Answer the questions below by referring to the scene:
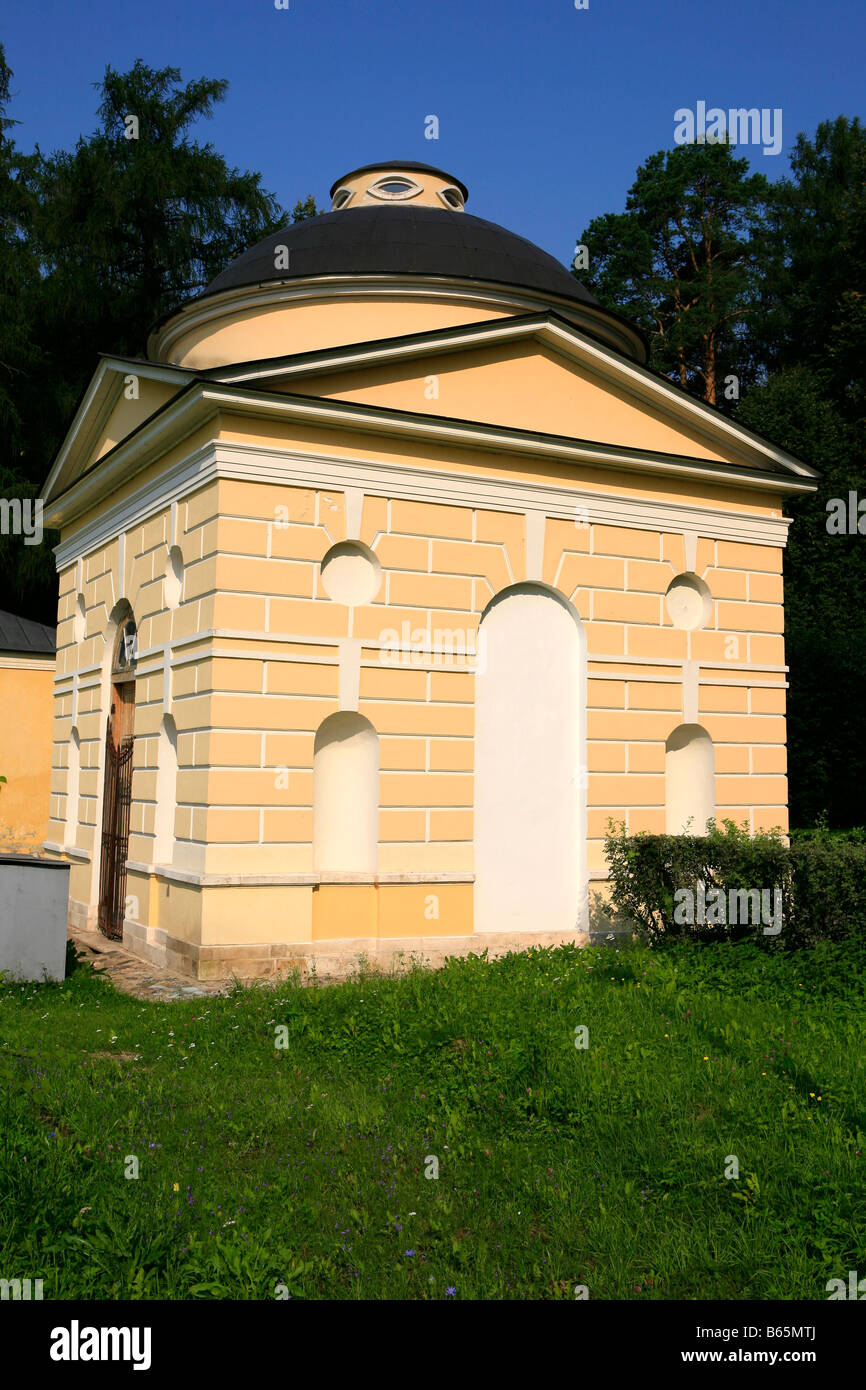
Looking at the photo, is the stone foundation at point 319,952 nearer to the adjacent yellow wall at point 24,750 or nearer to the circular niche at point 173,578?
the circular niche at point 173,578

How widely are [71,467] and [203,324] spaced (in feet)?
10.6

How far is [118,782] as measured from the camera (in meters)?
15.0

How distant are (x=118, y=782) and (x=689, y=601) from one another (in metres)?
7.63

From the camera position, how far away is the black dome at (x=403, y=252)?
593 inches

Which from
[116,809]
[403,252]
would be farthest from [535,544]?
[116,809]

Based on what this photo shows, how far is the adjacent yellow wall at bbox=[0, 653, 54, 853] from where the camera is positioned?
2155 cm

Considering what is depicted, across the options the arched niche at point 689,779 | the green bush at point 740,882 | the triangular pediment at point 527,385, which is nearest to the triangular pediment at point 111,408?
the triangular pediment at point 527,385

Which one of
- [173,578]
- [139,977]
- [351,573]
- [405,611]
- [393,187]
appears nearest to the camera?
[139,977]

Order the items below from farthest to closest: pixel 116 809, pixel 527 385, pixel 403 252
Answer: pixel 403 252 < pixel 116 809 < pixel 527 385

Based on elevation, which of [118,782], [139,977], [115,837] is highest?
[118,782]

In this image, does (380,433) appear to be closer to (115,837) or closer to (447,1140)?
(115,837)

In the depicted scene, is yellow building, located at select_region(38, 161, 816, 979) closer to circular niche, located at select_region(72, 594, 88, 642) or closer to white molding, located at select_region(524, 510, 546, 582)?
white molding, located at select_region(524, 510, 546, 582)

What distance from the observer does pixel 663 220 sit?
37.6 metres

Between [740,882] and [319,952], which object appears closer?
[740,882]
